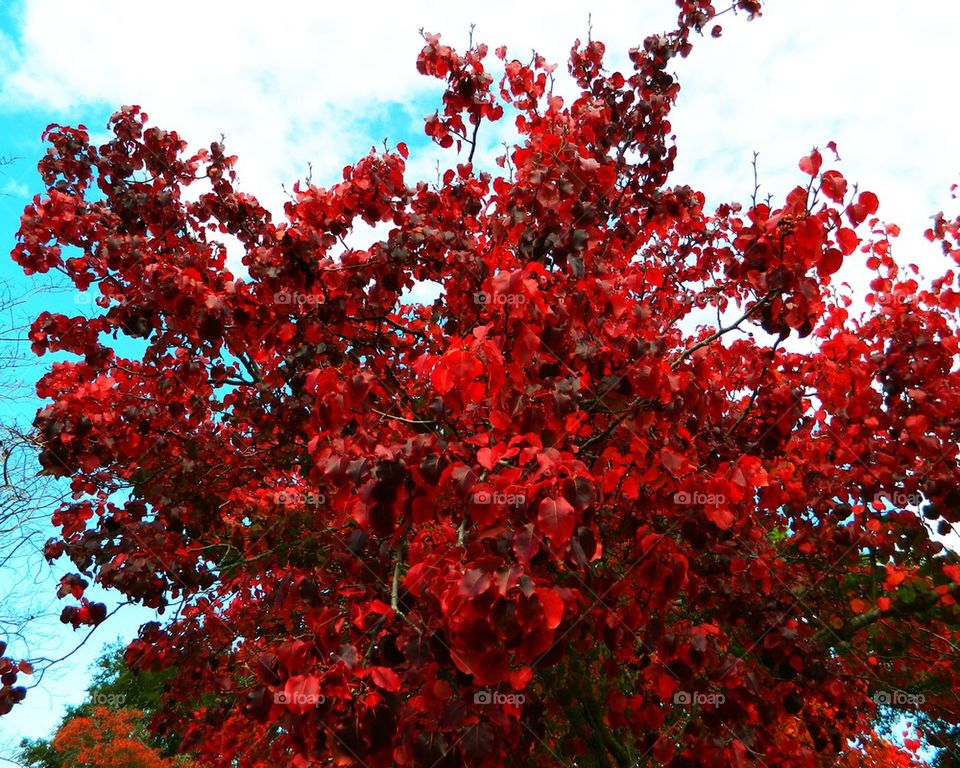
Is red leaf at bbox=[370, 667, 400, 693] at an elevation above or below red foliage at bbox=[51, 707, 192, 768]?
below

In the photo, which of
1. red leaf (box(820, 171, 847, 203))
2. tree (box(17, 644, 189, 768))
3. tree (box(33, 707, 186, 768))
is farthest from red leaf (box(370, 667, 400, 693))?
tree (box(33, 707, 186, 768))

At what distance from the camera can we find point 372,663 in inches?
138

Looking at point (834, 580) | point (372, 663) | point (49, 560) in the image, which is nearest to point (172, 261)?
point (49, 560)

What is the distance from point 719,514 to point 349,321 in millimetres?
3235

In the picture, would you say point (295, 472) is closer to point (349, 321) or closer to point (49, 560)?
point (49, 560)
